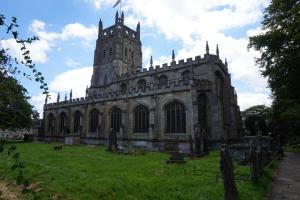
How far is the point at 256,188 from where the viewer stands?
27.6ft

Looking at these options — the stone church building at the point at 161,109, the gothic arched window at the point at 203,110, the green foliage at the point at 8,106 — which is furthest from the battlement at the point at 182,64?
the green foliage at the point at 8,106

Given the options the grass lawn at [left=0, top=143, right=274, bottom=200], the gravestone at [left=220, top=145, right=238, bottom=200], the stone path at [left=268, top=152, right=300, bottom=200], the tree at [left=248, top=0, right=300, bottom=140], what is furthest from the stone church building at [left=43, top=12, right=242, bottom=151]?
the gravestone at [left=220, top=145, right=238, bottom=200]

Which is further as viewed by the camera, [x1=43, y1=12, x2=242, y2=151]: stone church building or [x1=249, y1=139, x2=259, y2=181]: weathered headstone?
[x1=43, y1=12, x2=242, y2=151]: stone church building

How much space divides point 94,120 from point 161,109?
452 inches

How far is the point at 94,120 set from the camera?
32.6 meters

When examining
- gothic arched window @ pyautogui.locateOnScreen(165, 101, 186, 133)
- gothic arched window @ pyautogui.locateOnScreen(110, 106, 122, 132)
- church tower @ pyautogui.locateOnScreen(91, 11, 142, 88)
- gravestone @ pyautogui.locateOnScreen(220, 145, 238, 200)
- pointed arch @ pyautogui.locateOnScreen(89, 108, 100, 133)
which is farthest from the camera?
church tower @ pyautogui.locateOnScreen(91, 11, 142, 88)

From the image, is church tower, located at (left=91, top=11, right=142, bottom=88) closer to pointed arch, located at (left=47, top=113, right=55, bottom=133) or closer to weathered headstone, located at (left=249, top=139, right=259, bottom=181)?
pointed arch, located at (left=47, top=113, right=55, bottom=133)

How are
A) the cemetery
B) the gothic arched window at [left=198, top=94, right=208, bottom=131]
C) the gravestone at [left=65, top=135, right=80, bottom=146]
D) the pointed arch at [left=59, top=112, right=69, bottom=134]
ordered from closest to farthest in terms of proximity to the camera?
the cemetery < the gothic arched window at [left=198, top=94, right=208, bottom=131] < the gravestone at [left=65, top=135, right=80, bottom=146] < the pointed arch at [left=59, top=112, right=69, bottom=134]

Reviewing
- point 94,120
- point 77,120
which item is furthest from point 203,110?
point 77,120

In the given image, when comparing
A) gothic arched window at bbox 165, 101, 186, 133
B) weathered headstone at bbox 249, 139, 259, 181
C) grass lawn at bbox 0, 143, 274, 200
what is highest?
gothic arched window at bbox 165, 101, 186, 133

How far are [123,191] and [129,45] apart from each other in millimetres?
43271

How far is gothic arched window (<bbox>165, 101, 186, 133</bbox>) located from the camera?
23927mm

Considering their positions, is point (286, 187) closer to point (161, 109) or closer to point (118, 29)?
point (161, 109)

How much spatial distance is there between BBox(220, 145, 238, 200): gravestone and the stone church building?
10.9 metres
